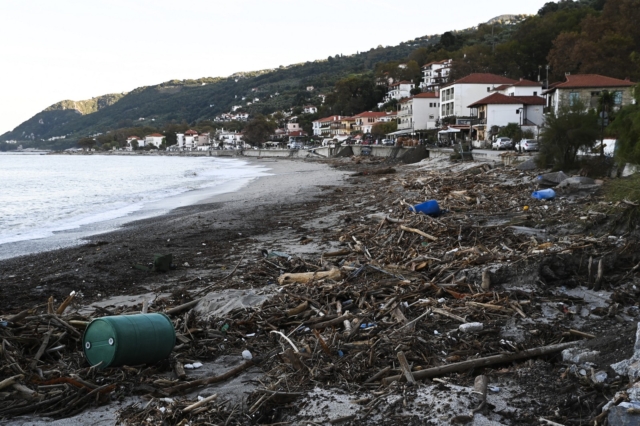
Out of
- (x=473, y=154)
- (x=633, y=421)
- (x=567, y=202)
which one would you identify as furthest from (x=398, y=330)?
(x=473, y=154)

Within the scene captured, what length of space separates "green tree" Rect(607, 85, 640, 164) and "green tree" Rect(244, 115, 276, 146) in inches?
5322

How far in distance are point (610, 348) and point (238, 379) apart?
369 centimetres

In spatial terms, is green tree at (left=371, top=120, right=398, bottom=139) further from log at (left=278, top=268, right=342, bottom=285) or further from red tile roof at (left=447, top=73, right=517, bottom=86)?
log at (left=278, top=268, right=342, bottom=285)

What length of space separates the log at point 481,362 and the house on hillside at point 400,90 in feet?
393

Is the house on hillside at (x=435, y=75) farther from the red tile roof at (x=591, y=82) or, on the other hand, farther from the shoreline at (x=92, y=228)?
the shoreline at (x=92, y=228)

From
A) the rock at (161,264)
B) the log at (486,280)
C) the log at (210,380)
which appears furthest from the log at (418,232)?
the log at (210,380)

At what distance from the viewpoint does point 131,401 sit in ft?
18.2

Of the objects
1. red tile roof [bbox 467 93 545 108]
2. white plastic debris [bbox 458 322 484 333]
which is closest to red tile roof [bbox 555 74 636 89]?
red tile roof [bbox 467 93 545 108]

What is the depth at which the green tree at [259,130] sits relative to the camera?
497 ft

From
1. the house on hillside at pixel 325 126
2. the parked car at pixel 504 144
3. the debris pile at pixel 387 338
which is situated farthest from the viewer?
the house on hillside at pixel 325 126

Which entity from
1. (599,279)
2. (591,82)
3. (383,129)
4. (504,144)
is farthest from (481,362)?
(383,129)

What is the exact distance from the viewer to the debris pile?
16.7ft

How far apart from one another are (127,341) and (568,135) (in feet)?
70.2

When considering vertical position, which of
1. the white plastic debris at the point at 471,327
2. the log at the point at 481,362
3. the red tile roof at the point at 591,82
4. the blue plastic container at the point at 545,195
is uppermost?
the red tile roof at the point at 591,82
